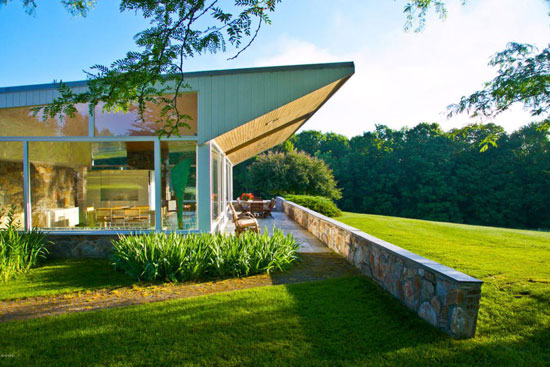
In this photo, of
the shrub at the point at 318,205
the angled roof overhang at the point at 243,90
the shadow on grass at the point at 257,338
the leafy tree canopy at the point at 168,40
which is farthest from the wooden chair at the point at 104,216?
the shrub at the point at 318,205

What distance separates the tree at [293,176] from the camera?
22.8 metres

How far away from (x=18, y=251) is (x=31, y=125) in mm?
2872

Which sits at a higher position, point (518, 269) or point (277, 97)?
point (277, 97)

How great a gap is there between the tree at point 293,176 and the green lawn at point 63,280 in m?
16.7

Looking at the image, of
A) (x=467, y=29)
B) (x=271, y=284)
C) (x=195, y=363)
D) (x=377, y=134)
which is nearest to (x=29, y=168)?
(x=271, y=284)

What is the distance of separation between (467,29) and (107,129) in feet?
23.3

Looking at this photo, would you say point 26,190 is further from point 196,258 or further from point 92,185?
point 196,258

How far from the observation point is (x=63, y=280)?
5.48m

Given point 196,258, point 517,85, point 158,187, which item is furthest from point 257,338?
point 517,85

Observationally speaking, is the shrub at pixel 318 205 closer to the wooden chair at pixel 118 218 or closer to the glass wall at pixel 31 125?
the wooden chair at pixel 118 218

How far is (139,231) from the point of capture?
7148 millimetres

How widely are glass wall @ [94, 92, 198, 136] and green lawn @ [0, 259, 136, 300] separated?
2689mm

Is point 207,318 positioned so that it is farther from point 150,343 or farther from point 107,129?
point 107,129

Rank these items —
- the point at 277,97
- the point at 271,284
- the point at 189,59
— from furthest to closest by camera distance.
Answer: the point at 277,97 < the point at 271,284 < the point at 189,59
